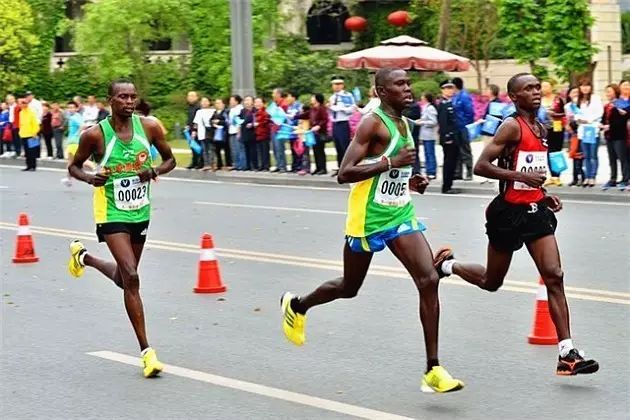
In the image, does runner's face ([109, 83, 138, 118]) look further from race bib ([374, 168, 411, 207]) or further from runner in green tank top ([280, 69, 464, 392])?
race bib ([374, 168, 411, 207])

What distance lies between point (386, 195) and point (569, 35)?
26332 mm

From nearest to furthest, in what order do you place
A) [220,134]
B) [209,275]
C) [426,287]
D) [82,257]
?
[426,287] < [82,257] < [209,275] < [220,134]

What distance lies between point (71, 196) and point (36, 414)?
1606cm

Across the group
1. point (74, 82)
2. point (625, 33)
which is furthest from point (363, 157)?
point (74, 82)

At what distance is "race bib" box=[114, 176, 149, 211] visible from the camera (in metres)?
8.77

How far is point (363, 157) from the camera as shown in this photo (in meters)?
7.78

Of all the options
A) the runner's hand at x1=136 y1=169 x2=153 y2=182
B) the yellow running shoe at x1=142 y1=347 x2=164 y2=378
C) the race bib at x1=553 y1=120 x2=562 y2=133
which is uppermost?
the runner's hand at x1=136 y1=169 x2=153 y2=182

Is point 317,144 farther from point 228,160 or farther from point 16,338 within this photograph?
point 16,338

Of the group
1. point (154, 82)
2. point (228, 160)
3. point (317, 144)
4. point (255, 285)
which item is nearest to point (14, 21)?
point (154, 82)

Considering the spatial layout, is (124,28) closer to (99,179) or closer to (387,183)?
(99,179)

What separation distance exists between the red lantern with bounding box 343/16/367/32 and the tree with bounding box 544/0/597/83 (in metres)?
14.9

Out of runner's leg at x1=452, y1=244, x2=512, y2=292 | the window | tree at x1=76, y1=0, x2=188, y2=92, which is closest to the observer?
runner's leg at x1=452, y1=244, x2=512, y2=292

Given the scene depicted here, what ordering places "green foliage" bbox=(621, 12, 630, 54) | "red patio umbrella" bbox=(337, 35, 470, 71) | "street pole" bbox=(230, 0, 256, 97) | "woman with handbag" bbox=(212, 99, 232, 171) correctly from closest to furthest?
"woman with handbag" bbox=(212, 99, 232, 171)
"street pole" bbox=(230, 0, 256, 97)
"red patio umbrella" bbox=(337, 35, 470, 71)
"green foliage" bbox=(621, 12, 630, 54)

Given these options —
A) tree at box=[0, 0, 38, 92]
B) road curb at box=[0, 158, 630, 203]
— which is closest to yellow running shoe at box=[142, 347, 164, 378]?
road curb at box=[0, 158, 630, 203]
